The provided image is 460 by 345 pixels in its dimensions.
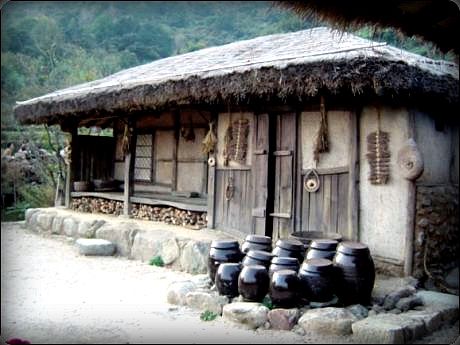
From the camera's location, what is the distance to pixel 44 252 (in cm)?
765

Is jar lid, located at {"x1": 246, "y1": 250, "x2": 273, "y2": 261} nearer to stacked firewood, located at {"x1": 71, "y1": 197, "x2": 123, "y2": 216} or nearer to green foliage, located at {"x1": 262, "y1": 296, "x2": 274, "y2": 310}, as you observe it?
green foliage, located at {"x1": 262, "y1": 296, "x2": 274, "y2": 310}

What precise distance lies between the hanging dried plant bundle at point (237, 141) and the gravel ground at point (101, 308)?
6.40ft

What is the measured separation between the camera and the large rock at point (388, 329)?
3602mm

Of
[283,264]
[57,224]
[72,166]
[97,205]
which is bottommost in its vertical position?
[57,224]

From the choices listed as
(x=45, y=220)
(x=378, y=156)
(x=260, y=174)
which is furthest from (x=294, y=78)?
(x=45, y=220)

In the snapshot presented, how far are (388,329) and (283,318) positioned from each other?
0.88 metres

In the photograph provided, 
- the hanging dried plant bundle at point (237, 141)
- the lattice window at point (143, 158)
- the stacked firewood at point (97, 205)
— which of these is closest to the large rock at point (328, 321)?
the hanging dried plant bundle at point (237, 141)

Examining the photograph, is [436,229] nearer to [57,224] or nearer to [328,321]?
[328,321]

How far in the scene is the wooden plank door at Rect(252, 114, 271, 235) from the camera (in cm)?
663

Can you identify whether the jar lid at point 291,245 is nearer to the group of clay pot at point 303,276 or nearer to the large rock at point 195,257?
the group of clay pot at point 303,276

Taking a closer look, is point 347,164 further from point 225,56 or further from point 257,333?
point 225,56

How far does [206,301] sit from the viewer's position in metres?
4.59

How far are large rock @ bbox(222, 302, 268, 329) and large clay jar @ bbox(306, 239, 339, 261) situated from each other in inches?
30.4

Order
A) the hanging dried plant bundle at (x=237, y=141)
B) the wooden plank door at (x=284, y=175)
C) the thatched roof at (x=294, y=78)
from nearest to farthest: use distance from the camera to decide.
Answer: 1. the thatched roof at (x=294, y=78)
2. the wooden plank door at (x=284, y=175)
3. the hanging dried plant bundle at (x=237, y=141)
